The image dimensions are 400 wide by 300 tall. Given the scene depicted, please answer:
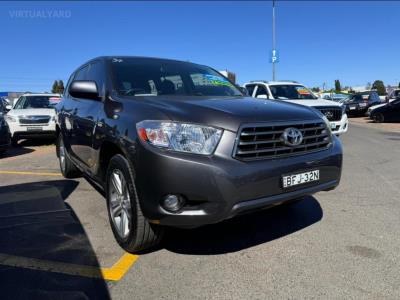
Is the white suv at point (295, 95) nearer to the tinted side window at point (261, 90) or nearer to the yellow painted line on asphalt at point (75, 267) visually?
the tinted side window at point (261, 90)

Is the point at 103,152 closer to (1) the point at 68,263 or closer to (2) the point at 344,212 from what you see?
(1) the point at 68,263

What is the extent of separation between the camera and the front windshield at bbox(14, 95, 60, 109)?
13.0 meters

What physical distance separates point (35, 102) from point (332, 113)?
9.58m

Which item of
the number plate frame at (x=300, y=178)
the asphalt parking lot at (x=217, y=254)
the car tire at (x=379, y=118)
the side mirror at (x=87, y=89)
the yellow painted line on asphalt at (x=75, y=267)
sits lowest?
the car tire at (x=379, y=118)

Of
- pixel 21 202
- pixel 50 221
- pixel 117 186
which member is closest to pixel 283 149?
pixel 117 186

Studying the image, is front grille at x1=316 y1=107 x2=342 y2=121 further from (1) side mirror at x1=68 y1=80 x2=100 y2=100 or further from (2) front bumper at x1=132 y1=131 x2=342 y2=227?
(2) front bumper at x1=132 y1=131 x2=342 y2=227

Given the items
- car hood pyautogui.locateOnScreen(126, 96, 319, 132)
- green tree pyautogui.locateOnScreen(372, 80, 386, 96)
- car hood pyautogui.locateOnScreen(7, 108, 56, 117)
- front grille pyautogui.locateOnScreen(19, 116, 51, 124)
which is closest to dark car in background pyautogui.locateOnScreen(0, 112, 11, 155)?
front grille pyautogui.locateOnScreen(19, 116, 51, 124)

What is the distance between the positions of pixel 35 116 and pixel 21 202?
7.33 meters

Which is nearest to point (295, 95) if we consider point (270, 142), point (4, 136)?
point (4, 136)

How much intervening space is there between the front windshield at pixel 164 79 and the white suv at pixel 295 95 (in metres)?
6.21

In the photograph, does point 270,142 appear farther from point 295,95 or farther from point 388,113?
point 388,113

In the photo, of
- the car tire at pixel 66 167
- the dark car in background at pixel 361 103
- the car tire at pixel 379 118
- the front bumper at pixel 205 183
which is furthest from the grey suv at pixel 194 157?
the dark car in background at pixel 361 103

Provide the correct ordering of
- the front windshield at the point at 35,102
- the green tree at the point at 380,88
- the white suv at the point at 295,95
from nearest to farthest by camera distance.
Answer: the white suv at the point at 295,95, the front windshield at the point at 35,102, the green tree at the point at 380,88

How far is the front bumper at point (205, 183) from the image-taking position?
2.86m
